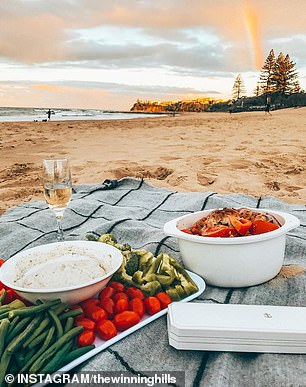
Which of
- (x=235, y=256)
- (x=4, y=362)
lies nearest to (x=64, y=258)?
(x=4, y=362)

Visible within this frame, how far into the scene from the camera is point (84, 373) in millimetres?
987

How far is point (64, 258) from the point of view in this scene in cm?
127

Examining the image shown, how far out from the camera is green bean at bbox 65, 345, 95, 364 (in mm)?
985

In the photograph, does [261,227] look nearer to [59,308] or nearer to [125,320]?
[125,320]

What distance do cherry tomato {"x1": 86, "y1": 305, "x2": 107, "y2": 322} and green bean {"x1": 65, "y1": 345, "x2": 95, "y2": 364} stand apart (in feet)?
0.28

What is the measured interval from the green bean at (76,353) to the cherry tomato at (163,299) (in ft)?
0.82

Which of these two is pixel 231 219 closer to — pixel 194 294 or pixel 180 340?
pixel 194 294

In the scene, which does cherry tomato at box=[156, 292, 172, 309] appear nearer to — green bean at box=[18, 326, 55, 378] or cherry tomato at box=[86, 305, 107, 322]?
cherry tomato at box=[86, 305, 107, 322]

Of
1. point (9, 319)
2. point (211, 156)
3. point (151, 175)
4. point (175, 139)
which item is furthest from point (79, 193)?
point (175, 139)

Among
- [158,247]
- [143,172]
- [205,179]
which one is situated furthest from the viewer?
[143,172]

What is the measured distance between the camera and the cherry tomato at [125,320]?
3.64 ft

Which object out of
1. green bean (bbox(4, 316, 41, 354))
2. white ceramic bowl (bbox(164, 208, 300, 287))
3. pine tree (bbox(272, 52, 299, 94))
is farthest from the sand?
pine tree (bbox(272, 52, 299, 94))

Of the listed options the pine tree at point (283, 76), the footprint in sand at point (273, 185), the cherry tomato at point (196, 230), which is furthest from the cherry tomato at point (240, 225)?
the pine tree at point (283, 76)

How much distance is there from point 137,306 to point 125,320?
0.21 feet
